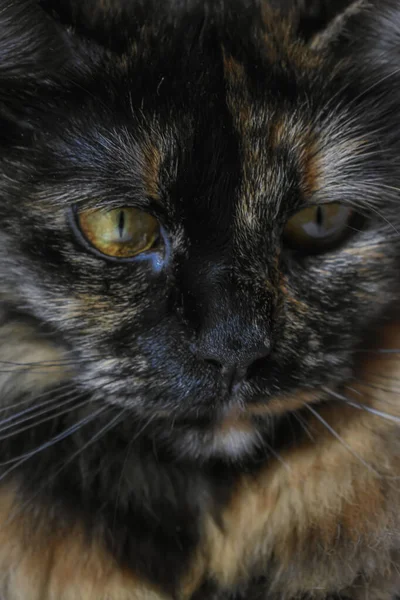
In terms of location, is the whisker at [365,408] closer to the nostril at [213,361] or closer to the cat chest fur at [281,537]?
the cat chest fur at [281,537]

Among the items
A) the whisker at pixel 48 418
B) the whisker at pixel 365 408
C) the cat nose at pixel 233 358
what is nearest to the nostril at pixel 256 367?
the cat nose at pixel 233 358

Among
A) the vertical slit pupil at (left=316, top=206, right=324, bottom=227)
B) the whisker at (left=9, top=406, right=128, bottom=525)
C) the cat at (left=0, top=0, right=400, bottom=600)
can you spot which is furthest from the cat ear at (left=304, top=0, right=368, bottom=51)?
the whisker at (left=9, top=406, right=128, bottom=525)

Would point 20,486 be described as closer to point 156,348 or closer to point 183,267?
point 156,348

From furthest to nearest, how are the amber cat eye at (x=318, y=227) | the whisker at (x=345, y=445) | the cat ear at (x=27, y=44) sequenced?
the whisker at (x=345, y=445) → the amber cat eye at (x=318, y=227) → the cat ear at (x=27, y=44)

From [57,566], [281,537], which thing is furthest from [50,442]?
[281,537]

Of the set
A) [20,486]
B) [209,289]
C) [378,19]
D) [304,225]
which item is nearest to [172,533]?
[20,486]

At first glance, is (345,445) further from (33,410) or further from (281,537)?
(33,410)

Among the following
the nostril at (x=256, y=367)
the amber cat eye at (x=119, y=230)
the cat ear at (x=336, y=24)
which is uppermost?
the cat ear at (x=336, y=24)

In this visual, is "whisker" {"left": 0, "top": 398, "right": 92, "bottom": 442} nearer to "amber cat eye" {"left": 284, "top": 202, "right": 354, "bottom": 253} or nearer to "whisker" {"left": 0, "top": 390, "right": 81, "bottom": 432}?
"whisker" {"left": 0, "top": 390, "right": 81, "bottom": 432}
